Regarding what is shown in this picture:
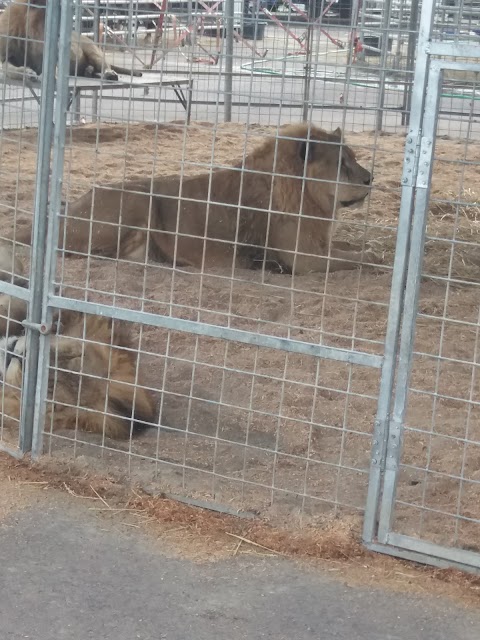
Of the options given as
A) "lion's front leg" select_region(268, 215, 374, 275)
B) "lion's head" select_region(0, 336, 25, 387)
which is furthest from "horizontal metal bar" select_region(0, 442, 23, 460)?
"lion's front leg" select_region(268, 215, 374, 275)

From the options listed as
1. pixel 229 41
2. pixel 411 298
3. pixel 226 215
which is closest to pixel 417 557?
pixel 411 298

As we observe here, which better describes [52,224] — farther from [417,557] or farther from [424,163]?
[417,557]

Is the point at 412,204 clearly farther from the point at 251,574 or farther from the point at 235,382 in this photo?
the point at 235,382

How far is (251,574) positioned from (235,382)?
187 centimetres

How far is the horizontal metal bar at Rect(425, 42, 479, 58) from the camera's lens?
3393 millimetres

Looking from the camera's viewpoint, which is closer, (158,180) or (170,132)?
(158,180)

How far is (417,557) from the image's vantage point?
150 inches

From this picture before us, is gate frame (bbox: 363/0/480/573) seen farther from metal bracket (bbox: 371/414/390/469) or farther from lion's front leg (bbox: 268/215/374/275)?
lion's front leg (bbox: 268/215/374/275)

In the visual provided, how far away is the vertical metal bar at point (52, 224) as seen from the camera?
416 centimetres

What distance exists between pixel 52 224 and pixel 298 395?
169 cm

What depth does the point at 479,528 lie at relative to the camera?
4.00 metres

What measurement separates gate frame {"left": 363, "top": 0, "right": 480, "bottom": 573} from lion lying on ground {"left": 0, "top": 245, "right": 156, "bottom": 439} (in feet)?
4.33

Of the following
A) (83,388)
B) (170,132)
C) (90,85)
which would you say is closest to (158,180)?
(90,85)

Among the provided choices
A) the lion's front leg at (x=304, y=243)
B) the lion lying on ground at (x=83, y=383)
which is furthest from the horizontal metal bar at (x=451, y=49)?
the lion's front leg at (x=304, y=243)
